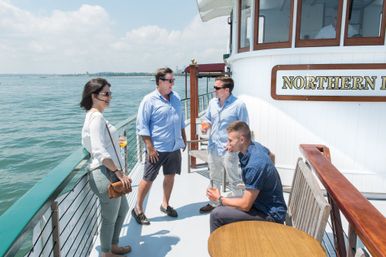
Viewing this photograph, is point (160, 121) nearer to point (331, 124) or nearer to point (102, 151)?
point (102, 151)

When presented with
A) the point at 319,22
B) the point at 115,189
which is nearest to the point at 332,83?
the point at 319,22

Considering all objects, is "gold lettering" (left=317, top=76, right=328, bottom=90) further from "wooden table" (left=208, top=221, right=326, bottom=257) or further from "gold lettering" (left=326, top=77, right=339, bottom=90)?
"wooden table" (left=208, top=221, right=326, bottom=257)

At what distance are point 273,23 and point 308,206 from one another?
2.77 meters

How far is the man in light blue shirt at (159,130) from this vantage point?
316cm

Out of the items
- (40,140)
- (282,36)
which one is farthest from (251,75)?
(40,140)

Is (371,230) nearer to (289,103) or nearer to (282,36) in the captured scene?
(289,103)

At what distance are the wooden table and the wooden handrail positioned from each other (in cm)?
31

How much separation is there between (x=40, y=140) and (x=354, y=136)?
1560 centimetres

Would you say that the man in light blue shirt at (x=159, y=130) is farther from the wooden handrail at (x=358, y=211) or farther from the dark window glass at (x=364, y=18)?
the dark window glass at (x=364, y=18)

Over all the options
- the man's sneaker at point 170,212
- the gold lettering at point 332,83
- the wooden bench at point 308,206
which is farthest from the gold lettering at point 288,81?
the man's sneaker at point 170,212

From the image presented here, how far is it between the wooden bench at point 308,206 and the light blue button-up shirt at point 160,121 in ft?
4.30

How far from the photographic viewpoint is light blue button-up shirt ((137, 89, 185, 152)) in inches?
125

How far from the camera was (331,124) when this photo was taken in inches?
149

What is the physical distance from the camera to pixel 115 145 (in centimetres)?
Answer: 234
